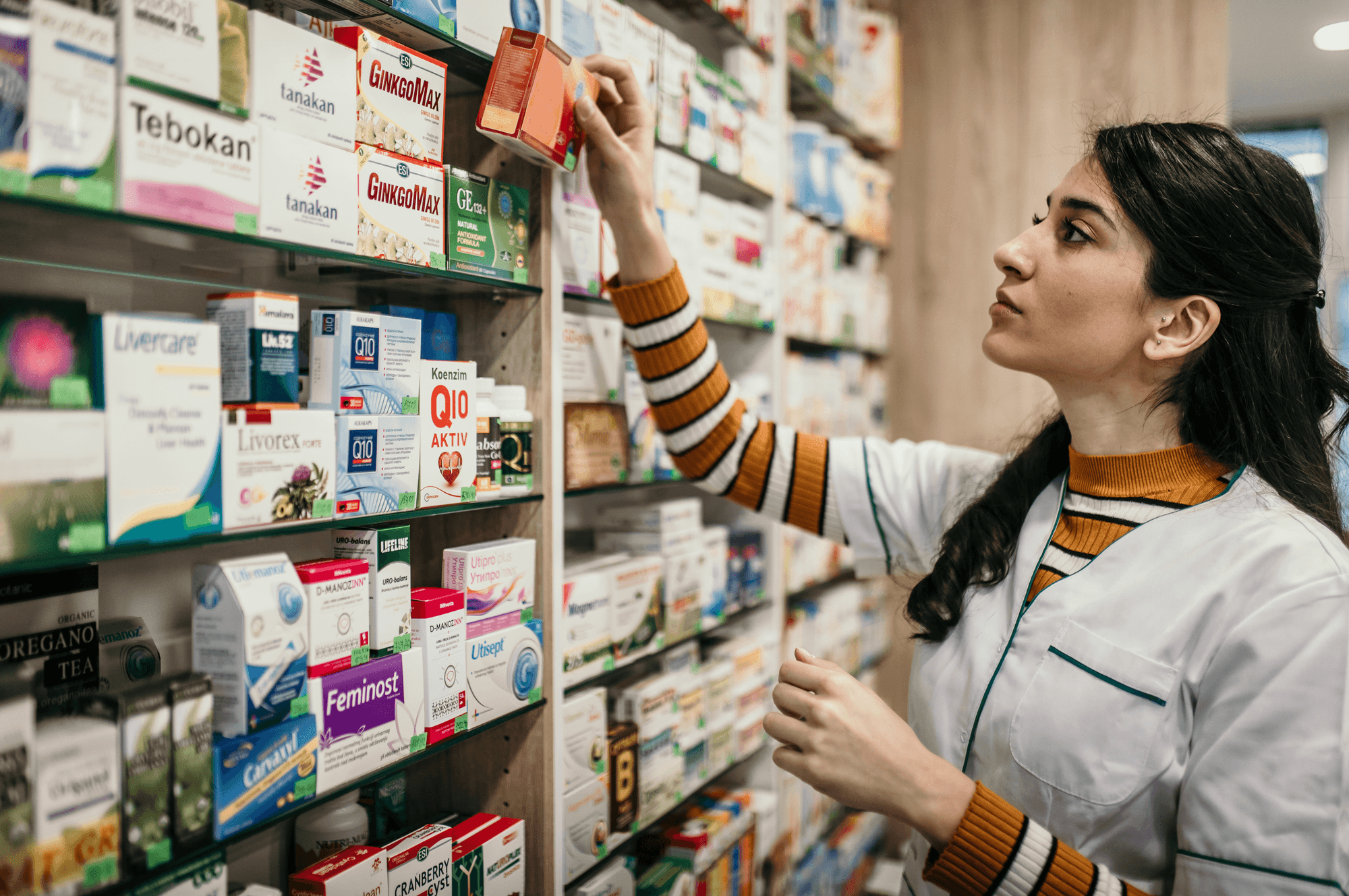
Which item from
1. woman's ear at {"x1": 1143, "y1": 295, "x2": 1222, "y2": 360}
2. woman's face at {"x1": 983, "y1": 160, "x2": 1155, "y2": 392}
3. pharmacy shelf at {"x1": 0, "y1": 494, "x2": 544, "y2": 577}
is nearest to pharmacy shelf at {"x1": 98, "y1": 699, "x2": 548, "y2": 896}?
pharmacy shelf at {"x1": 0, "y1": 494, "x2": 544, "y2": 577}

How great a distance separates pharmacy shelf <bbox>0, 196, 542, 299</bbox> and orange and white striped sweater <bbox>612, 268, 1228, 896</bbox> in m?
0.37

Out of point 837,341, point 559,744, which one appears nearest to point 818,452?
point 559,744

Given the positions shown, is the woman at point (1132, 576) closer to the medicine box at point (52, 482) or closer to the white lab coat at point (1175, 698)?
the white lab coat at point (1175, 698)

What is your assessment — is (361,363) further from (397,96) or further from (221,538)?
(397,96)

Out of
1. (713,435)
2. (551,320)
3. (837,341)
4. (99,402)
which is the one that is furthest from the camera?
(837,341)

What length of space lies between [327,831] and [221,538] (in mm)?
689

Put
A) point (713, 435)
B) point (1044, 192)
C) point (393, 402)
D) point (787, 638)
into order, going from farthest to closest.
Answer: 1. point (1044, 192)
2. point (787, 638)
3. point (713, 435)
4. point (393, 402)

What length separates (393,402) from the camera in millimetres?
1522

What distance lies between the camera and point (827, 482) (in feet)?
Result: 7.31

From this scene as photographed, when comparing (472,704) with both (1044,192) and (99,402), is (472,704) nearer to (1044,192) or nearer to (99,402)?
(99,402)

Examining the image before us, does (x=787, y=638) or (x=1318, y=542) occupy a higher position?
(x=1318, y=542)

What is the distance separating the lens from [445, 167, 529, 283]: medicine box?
1.66 metres

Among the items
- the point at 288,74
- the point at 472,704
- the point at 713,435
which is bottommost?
the point at 472,704

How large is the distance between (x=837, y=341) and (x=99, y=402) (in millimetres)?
2774
